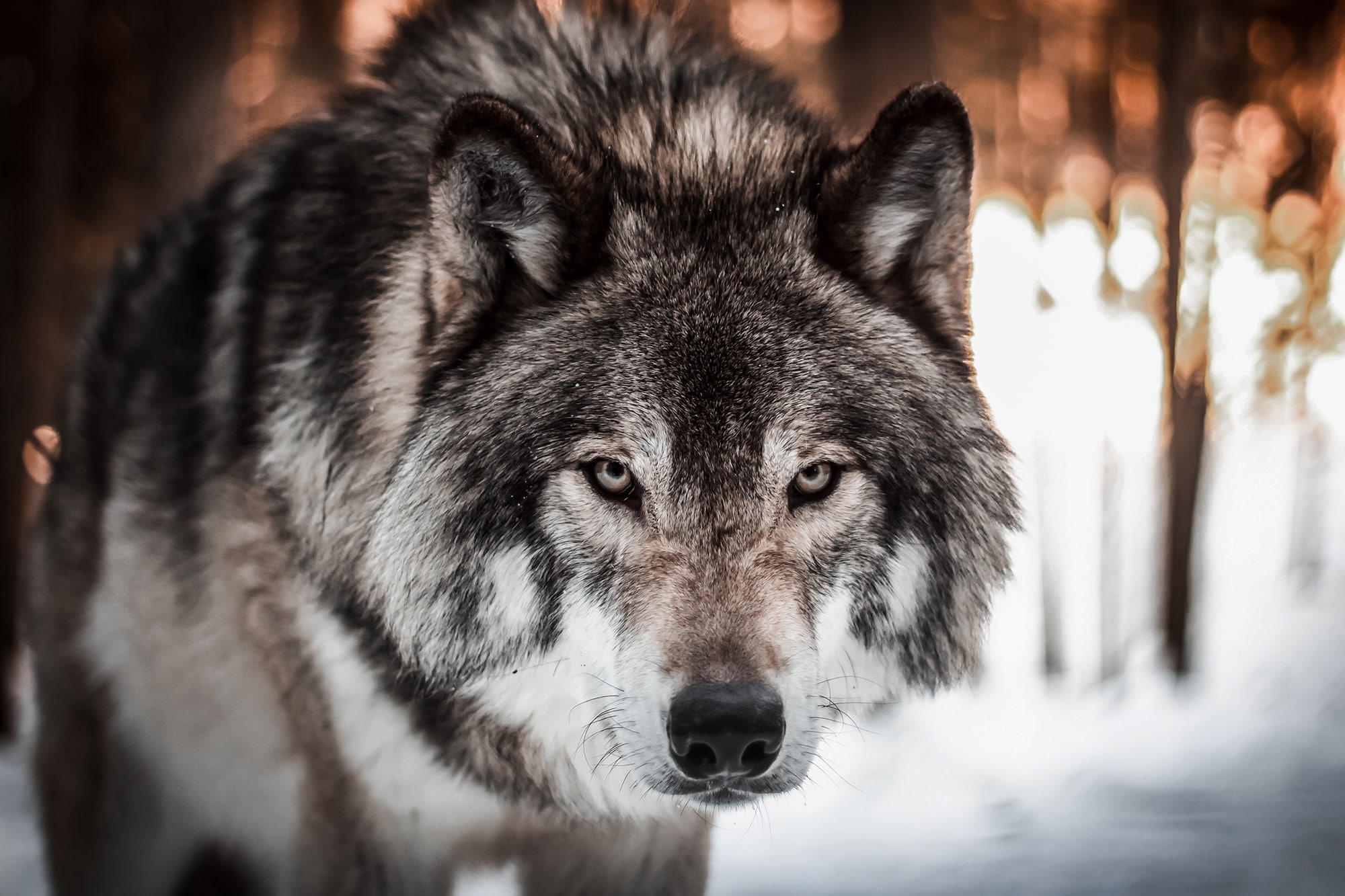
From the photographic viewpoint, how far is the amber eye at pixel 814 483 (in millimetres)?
1955

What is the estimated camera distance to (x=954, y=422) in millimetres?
2146

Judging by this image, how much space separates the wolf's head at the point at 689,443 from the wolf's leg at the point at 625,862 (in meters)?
0.36

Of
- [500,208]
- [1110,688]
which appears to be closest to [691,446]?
[500,208]

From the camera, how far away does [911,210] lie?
7.07ft

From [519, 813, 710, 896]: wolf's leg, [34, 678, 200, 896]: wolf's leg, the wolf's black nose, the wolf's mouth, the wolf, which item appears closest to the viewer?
the wolf's black nose

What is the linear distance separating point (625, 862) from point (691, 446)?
4.17 feet

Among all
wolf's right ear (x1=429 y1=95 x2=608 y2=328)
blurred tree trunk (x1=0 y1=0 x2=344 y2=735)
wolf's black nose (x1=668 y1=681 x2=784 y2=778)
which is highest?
blurred tree trunk (x1=0 y1=0 x2=344 y2=735)

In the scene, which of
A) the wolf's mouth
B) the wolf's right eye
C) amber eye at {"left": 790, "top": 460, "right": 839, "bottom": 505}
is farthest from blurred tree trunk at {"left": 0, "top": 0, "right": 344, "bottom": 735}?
the wolf's mouth

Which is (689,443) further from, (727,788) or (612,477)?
(727,788)

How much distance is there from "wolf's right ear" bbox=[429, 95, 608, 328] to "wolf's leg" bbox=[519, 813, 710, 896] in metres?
1.39

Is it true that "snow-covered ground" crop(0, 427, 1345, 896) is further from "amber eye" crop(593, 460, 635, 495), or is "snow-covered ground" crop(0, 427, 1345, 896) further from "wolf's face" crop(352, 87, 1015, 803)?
"amber eye" crop(593, 460, 635, 495)

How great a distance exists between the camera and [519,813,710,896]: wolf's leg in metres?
2.48

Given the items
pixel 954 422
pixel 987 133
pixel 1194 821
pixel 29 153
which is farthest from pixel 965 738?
A: pixel 29 153

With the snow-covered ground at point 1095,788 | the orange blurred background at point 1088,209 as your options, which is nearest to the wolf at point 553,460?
the snow-covered ground at point 1095,788
